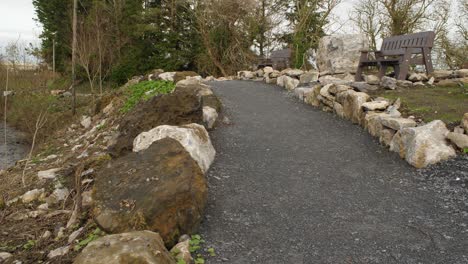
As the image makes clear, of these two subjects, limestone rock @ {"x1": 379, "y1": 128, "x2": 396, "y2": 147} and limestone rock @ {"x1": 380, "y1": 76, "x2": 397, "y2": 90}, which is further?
limestone rock @ {"x1": 380, "y1": 76, "x2": 397, "y2": 90}

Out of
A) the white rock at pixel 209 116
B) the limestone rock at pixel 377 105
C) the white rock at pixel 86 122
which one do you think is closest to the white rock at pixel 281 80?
the white rock at pixel 209 116

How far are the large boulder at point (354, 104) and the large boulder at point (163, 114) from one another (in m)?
2.77

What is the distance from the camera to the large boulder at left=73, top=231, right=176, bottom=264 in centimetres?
225

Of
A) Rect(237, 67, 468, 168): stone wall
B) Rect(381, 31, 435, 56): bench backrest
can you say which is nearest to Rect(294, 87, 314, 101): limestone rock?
Rect(237, 67, 468, 168): stone wall

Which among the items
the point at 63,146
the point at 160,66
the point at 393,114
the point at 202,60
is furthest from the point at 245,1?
the point at 393,114

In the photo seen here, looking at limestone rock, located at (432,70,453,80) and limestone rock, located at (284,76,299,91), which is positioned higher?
limestone rock, located at (432,70,453,80)

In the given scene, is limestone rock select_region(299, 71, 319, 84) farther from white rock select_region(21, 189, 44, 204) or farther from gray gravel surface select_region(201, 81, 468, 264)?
white rock select_region(21, 189, 44, 204)

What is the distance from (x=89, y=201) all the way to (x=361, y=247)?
274cm

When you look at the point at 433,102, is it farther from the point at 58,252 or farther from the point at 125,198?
the point at 58,252

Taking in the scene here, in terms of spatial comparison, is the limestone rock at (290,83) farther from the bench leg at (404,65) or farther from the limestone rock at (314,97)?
the bench leg at (404,65)

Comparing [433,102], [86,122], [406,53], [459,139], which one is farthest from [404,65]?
[86,122]

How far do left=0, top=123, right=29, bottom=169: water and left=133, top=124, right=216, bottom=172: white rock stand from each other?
754cm

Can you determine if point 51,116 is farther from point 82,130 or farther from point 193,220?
point 193,220

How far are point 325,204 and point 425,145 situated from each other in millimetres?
1758
